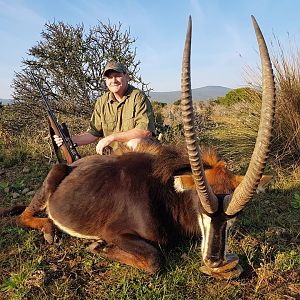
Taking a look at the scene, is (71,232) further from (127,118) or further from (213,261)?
(127,118)

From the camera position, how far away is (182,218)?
11.8ft

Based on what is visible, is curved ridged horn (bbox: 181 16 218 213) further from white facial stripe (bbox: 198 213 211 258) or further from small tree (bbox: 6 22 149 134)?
small tree (bbox: 6 22 149 134)

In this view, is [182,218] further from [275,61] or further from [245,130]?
[275,61]

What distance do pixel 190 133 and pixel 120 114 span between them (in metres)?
3.71

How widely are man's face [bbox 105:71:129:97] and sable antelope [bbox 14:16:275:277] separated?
189 cm

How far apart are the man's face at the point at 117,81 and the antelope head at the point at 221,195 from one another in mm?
3222

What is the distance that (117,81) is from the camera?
5754mm

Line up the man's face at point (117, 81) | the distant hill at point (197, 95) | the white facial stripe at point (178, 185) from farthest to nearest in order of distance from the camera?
1. the distant hill at point (197, 95)
2. the man's face at point (117, 81)
3. the white facial stripe at point (178, 185)

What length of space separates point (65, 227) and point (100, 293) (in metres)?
1.01

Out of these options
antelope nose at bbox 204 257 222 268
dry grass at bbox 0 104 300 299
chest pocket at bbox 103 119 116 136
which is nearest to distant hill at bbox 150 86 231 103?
chest pocket at bbox 103 119 116 136

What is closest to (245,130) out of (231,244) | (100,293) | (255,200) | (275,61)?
(275,61)

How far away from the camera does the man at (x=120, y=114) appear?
557 centimetres

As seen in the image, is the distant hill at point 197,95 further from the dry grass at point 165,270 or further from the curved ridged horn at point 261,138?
the dry grass at point 165,270

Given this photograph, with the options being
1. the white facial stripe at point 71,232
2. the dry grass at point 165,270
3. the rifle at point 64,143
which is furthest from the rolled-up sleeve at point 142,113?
the white facial stripe at point 71,232
